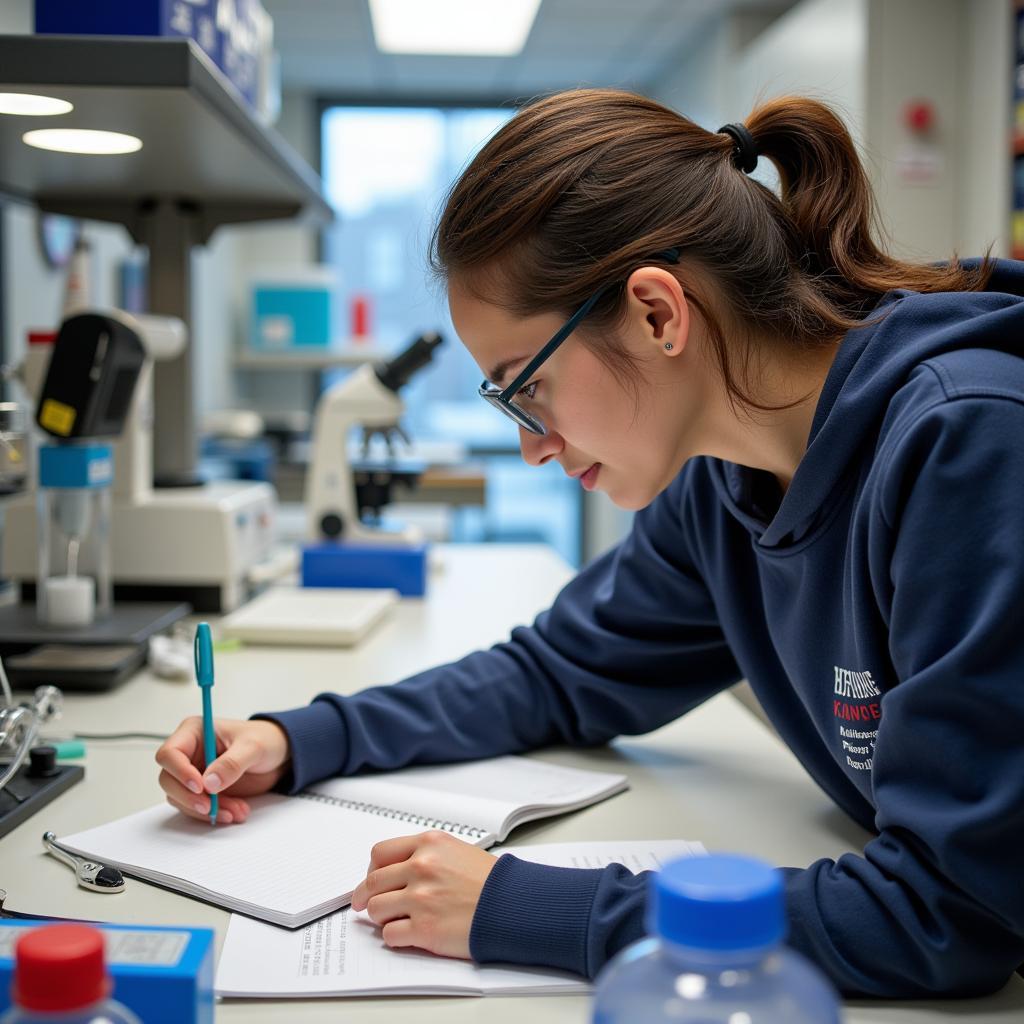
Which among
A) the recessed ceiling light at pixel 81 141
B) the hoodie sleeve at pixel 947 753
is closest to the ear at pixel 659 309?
the hoodie sleeve at pixel 947 753

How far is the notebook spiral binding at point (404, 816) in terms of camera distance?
36.6 inches

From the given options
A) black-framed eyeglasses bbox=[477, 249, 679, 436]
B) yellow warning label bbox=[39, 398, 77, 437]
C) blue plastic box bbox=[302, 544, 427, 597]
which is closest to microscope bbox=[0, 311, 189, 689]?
yellow warning label bbox=[39, 398, 77, 437]

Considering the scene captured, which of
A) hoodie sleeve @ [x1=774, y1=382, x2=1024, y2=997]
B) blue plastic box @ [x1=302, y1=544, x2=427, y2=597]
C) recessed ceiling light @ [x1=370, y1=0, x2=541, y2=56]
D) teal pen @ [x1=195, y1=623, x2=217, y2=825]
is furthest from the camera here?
recessed ceiling light @ [x1=370, y1=0, x2=541, y2=56]

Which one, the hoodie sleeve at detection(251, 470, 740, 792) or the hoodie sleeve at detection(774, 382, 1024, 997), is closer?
the hoodie sleeve at detection(774, 382, 1024, 997)

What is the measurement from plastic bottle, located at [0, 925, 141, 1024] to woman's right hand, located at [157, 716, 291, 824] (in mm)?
523

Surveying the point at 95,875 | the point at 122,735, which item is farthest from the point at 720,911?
the point at 122,735

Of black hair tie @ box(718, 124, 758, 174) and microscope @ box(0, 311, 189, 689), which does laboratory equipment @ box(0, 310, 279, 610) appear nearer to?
microscope @ box(0, 311, 189, 689)

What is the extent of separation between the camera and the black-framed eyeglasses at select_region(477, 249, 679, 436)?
0.88m

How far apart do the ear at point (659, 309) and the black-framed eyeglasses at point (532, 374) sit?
0.02 m

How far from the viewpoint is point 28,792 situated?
3.21 ft

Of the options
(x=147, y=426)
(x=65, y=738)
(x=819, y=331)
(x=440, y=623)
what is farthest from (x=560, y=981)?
(x=147, y=426)

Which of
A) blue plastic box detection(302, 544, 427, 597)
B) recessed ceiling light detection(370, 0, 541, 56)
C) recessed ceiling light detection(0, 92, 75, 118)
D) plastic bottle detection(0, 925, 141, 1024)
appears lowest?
blue plastic box detection(302, 544, 427, 597)

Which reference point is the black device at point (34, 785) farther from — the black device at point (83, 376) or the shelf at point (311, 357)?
the shelf at point (311, 357)

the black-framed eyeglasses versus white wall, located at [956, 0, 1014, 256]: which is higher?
white wall, located at [956, 0, 1014, 256]
